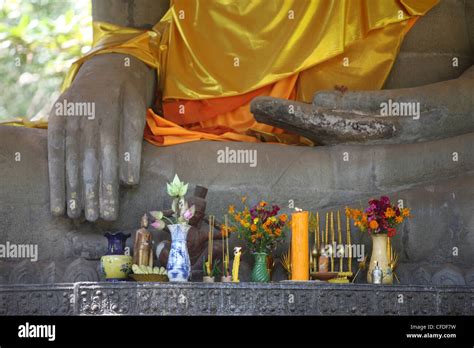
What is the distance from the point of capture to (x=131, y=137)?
6344 mm

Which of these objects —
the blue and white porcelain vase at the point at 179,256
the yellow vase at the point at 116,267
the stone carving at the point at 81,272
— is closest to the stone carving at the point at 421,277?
the blue and white porcelain vase at the point at 179,256

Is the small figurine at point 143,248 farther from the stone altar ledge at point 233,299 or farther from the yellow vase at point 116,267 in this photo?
the stone altar ledge at point 233,299

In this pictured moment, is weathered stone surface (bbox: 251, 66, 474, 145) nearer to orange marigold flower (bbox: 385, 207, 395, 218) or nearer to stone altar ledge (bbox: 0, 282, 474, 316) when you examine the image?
orange marigold flower (bbox: 385, 207, 395, 218)

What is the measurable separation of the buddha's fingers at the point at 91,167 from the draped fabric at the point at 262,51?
1.04 meters

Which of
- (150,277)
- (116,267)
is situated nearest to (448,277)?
(150,277)

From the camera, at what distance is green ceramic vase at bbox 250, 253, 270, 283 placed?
19.1ft

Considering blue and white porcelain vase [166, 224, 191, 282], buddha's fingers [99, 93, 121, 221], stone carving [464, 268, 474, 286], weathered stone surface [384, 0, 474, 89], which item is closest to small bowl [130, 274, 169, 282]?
blue and white porcelain vase [166, 224, 191, 282]

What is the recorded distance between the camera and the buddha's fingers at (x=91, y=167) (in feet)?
20.1

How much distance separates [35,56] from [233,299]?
22.7 ft

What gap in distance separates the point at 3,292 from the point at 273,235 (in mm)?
1267

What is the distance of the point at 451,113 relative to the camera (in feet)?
22.2
